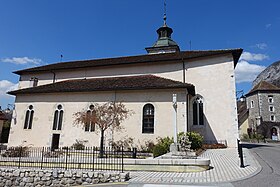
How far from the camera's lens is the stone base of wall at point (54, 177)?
8.51 meters

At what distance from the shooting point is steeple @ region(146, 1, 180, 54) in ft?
109

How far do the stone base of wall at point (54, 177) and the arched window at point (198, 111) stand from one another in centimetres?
1420

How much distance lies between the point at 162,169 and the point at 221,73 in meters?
15.1

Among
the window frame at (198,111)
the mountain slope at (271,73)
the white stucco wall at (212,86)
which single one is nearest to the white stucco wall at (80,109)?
the white stucco wall at (212,86)

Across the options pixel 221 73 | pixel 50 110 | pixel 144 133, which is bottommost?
pixel 144 133

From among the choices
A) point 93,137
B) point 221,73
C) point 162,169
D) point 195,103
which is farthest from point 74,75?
point 162,169

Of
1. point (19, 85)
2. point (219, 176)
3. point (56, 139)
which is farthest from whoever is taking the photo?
point (19, 85)

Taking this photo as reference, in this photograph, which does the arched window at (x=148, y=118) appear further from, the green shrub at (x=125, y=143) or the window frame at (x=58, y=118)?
the window frame at (x=58, y=118)

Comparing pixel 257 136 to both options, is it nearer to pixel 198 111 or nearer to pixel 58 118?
pixel 198 111

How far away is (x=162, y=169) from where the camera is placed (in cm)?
919

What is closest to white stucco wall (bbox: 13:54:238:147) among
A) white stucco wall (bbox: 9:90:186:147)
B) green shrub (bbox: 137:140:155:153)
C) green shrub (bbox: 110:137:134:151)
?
white stucco wall (bbox: 9:90:186:147)

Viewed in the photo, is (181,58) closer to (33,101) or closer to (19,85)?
(33,101)

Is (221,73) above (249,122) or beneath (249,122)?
above

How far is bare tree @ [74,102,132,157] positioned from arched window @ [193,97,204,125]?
22.8ft
